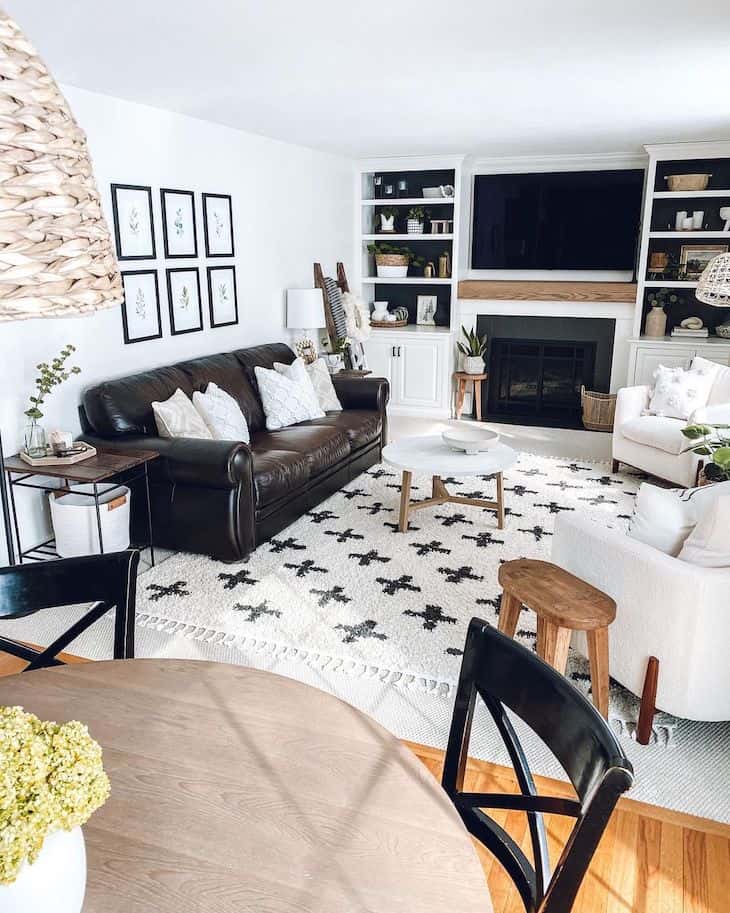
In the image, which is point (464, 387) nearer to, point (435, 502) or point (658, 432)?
point (658, 432)

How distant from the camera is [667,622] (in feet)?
7.83

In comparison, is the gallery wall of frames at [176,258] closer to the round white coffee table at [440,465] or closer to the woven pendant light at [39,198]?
the round white coffee table at [440,465]

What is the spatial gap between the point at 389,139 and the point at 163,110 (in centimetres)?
185

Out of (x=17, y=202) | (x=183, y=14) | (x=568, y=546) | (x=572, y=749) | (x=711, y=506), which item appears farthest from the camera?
(x=568, y=546)

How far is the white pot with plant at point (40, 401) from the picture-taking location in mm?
3502

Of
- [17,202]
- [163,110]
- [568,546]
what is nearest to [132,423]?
[163,110]

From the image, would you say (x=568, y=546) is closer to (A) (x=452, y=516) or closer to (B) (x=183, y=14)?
(A) (x=452, y=516)

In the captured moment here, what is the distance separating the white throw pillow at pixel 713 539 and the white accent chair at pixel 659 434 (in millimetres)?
2407

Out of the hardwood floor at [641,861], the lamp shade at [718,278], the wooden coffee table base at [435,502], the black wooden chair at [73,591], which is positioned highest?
the lamp shade at [718,278]

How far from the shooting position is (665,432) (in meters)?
4.94

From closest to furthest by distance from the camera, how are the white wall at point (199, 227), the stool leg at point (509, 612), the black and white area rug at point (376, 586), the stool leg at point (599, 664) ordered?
the stool leg at point (599, 664)
the stool leg at point (509, 612)
the black and white area rug at point (376, 586)
the white wall at point (199, 227)

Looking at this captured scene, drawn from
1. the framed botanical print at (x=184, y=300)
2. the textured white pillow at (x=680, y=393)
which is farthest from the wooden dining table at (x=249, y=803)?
the textured white pillow at (x=680, y=393)

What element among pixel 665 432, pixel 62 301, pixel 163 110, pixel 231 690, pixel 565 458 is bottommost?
pixel 565 458

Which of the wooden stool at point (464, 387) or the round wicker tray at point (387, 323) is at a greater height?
the round wicker tray at point (387, 323)
